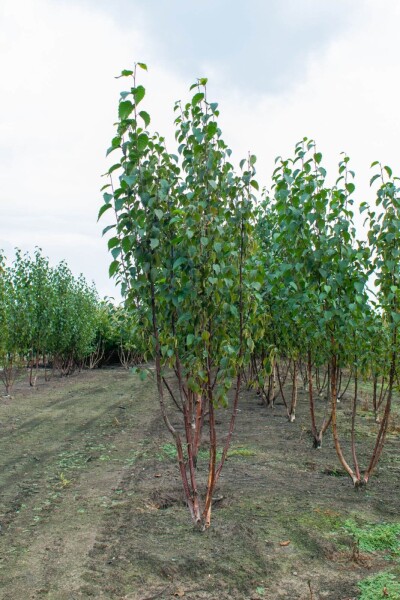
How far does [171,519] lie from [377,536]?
191 centimetres

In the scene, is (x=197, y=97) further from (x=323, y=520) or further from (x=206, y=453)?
(x=206, y=453)

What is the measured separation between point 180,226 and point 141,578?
8.83 ft

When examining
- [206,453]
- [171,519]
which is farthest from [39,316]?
[171,519]

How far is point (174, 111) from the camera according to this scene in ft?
Result: 16.7

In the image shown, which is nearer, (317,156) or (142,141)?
(142,141)

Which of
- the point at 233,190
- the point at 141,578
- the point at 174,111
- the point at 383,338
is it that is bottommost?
the point at 141,578

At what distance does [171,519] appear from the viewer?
559 centimetres

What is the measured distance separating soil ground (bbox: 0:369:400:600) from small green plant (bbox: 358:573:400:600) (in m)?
0.10

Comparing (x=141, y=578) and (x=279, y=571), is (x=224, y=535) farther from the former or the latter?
(x=141, y=578)

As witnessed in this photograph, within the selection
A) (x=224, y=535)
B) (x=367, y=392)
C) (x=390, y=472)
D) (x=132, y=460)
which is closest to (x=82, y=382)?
(x=367, y=392)

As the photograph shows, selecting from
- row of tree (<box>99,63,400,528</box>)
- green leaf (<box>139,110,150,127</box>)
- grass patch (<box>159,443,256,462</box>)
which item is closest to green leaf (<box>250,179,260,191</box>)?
row of tree (<box>99,63,400,528</box>)

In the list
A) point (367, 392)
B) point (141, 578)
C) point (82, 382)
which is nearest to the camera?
point (141, 578)

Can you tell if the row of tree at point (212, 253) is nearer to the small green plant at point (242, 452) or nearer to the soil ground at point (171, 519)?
the soil ground at point (171, 519)

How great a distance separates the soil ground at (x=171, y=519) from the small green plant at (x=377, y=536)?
0.33ft
